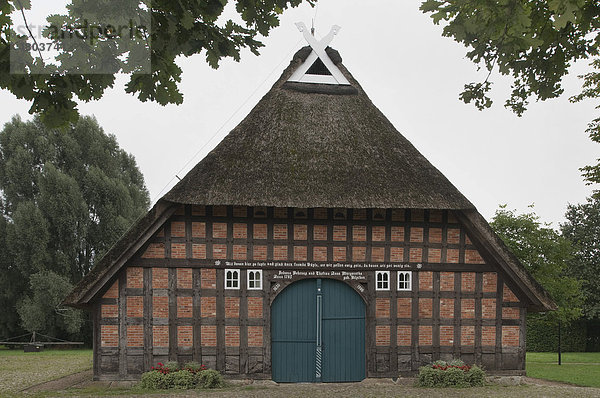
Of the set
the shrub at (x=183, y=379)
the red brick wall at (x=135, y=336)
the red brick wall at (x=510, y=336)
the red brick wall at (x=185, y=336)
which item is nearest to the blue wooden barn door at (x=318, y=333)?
the red brick wall at (x=185, y=336)

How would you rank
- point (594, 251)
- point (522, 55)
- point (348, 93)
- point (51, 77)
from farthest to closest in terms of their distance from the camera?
point (594, 251) → point (348, 93) → point (522, 55) → point (51, 77)

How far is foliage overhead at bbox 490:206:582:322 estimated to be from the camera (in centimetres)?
1933

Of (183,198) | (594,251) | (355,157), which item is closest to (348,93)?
(355,157)

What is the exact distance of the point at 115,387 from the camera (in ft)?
36.4

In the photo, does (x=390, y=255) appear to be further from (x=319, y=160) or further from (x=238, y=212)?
(x=238, y=212)

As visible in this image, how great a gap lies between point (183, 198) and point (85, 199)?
17.5 m

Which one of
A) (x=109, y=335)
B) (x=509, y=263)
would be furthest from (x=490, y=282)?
(x=109, y=335)

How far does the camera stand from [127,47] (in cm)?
422

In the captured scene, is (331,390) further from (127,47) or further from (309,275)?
(127,47)

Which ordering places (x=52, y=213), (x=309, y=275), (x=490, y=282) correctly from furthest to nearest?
(x=52, y=213), (x=490, y=282), (x=309, y=275)

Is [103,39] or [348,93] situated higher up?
[348,93]

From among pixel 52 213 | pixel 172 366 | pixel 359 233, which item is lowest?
pixel 172 366

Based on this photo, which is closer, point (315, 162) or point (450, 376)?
point (450, 376)

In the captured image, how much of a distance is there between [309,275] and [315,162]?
259 cm
